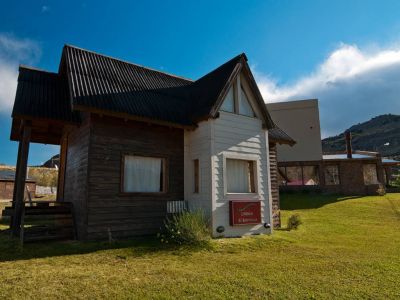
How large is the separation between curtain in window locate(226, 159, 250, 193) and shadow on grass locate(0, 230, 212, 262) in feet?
10.5

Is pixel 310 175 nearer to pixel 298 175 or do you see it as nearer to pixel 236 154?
pixel 298 175

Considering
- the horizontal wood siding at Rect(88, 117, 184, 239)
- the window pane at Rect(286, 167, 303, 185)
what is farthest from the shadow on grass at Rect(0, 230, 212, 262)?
the window pane at Rect(286, 167, 303, 185)

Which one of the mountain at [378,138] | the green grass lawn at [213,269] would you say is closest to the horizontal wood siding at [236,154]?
the green grass lawn at [213,269]

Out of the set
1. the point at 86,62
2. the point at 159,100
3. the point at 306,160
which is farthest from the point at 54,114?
the point at 306,160

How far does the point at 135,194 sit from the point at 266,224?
517 centimetres

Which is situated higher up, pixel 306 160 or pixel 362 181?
pixel 306 160

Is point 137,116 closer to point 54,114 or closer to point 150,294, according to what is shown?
point 54,114

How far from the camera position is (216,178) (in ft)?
35.1

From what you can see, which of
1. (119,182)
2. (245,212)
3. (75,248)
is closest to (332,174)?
(245,212)

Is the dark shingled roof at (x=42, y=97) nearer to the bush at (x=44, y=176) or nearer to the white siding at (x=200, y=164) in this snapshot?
the white siding at (x=200, y=164)

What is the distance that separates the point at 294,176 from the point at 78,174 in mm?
23270

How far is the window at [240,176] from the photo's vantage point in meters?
11.5

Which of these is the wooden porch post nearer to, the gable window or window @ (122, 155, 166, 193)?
window @ (122, 155, 166, 193)

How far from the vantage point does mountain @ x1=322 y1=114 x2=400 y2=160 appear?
247 ft
